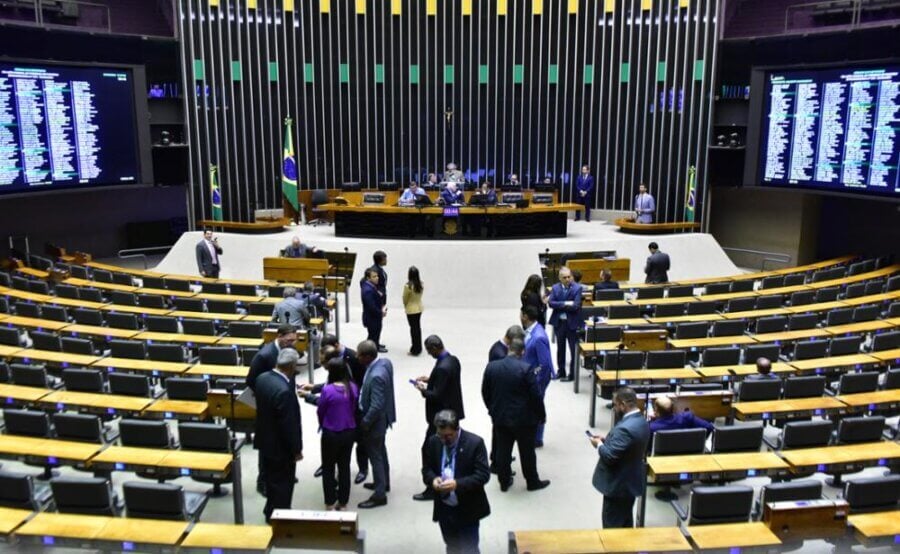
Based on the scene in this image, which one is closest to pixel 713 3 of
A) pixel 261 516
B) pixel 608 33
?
pixel 608 33

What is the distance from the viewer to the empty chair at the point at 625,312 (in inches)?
392

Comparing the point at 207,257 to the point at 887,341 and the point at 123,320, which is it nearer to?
the point at 123,320

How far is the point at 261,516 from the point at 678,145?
603 inches

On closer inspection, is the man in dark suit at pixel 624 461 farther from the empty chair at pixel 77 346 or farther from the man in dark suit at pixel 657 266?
the man in dark suit at pixel 657 266

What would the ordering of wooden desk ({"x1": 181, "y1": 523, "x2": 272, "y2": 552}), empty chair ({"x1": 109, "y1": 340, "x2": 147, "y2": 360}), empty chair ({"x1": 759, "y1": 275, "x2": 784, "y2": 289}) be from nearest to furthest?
wooden desk ({"x1": 181, "y1": 523, "x2": 272, "y2": 552}), empty chair ({"x1": 109, "y1": 340, "x2": 147, "y2": 360}), empty chair ({"x1": 759, "y1": 275, "x2": 784, "y2": 289})

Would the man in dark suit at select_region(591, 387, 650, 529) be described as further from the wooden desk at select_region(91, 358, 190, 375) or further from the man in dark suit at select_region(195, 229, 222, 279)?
the man in dark suit at select_region(195, 229, 222, 279)

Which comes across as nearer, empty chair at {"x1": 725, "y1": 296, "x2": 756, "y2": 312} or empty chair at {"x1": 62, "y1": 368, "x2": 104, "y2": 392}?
empty chair at {"x1": 62, "y1": 368, "x2": 104, "y2": 392}

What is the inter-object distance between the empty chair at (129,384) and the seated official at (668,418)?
4.75 metres

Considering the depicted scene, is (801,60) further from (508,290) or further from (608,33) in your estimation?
(508,290)

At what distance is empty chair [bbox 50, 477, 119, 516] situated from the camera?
4.96 metres

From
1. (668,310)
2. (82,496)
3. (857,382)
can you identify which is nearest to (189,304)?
(82,496)

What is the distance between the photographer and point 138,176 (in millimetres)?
16078

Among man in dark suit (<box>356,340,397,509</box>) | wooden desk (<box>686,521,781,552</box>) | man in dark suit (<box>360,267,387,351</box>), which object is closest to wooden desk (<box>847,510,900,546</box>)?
wooden desk (<box>686,521,781,552</box>)

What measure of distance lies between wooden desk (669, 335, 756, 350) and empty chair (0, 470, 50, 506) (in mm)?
6535
